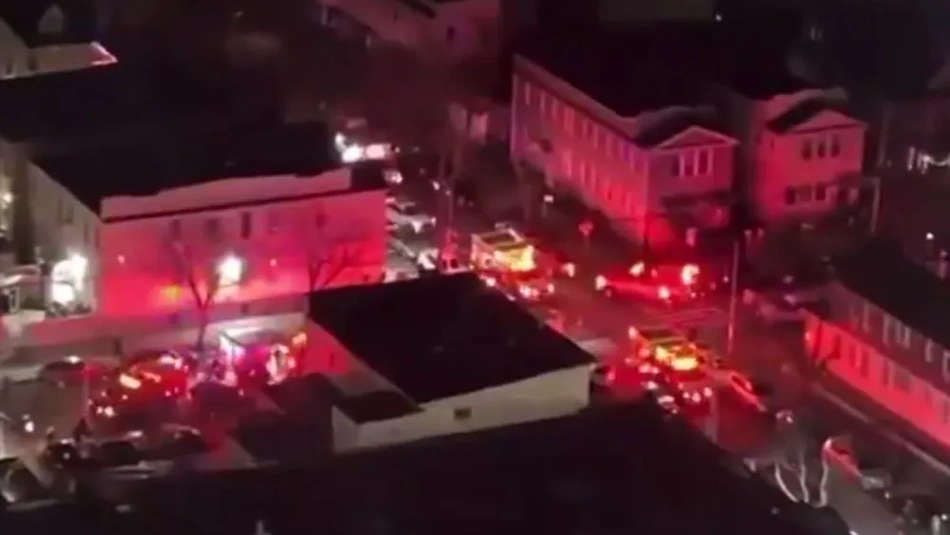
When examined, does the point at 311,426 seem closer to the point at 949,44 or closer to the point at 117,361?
the point at 117,361

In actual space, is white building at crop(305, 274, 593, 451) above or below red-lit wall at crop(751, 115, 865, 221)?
above

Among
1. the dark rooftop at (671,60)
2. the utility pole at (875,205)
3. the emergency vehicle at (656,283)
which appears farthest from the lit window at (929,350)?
the dark rooftop at (671,60)

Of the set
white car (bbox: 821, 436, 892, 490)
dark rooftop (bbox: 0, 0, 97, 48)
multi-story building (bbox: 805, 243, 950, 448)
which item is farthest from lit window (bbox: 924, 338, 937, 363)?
dark rooftop (bbox: 0, 0, 97, 48)

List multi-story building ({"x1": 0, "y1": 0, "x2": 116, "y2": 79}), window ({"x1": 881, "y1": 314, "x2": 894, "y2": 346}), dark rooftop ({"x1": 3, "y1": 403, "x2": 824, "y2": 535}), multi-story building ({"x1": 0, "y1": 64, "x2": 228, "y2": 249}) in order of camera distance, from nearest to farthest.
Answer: dark rooftop ({"x1": 3, "y1": 403, "x2": 824, "y2": 535}) → window ({"x1": 881, "y1": 314, "x2": 894, "y2": 346}) → multi-story building ({"x1": 0, "y1": 64, "x2": 228, "y2": 249}) → multi-story building ({"x1": 0, "y1": 0, "x2": 116, "y2": 79})

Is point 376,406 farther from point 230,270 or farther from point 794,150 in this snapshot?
point 794,150

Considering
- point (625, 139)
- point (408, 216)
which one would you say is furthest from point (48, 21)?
point (625, 139)

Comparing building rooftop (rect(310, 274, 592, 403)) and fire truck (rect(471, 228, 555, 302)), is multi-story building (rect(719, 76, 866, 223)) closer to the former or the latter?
fire truck (rect(471, 228, 555, 302))

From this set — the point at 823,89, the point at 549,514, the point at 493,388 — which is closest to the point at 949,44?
the point at 823,89

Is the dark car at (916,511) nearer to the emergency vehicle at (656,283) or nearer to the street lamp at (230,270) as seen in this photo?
the emergency vehicle at (656,283)
